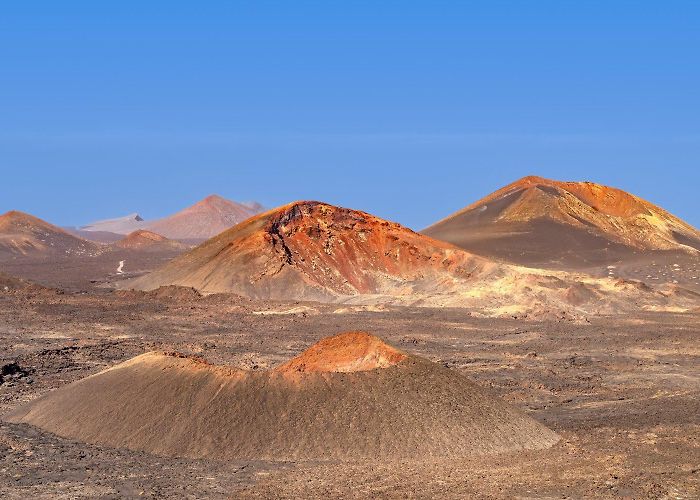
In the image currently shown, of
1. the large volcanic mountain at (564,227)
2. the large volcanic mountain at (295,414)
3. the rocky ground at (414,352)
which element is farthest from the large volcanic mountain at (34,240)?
the large volcanic mountain at (295,414)

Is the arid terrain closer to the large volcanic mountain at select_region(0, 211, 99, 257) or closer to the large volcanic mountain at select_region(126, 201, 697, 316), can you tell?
the large volcanic mountain at select_region(126, 201, 697, 316)

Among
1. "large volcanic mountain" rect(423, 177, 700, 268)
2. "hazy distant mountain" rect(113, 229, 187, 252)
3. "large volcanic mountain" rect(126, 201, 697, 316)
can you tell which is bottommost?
"large volcanic mountain" rect(126, 201, 697, 316)


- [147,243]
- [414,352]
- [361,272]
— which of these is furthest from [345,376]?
[147,243]

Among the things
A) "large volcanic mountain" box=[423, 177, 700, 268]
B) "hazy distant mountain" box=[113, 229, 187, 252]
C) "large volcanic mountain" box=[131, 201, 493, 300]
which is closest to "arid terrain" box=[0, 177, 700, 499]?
"large volcanic mountain" box=[131, 201, 493, 300]

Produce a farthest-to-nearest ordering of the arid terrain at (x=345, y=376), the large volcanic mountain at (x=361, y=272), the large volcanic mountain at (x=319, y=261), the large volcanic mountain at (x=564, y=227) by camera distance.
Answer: the large volcanic mountain at (x=564, y=227)
the large volcanic mountain at (x=319, y=261)
the large volcanic mountain at (x=361, y=272)
the arid terrain at (x=345, y=376)

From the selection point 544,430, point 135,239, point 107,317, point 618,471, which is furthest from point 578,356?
point 135,239

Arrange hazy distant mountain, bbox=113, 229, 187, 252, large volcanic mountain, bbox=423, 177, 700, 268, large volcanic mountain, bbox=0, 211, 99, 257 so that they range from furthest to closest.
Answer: hazy distant mountain, bbox=113, 229, 187, 252, large volcanic mountain, bbox=0, 211, 99, 257, large volcanic mountain, bbox=423, 177, 700, 268

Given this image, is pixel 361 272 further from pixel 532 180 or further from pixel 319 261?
pixel 532 180

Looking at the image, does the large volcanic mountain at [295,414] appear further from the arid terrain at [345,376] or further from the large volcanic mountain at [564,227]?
the large volcanic mountain at [564,227]
